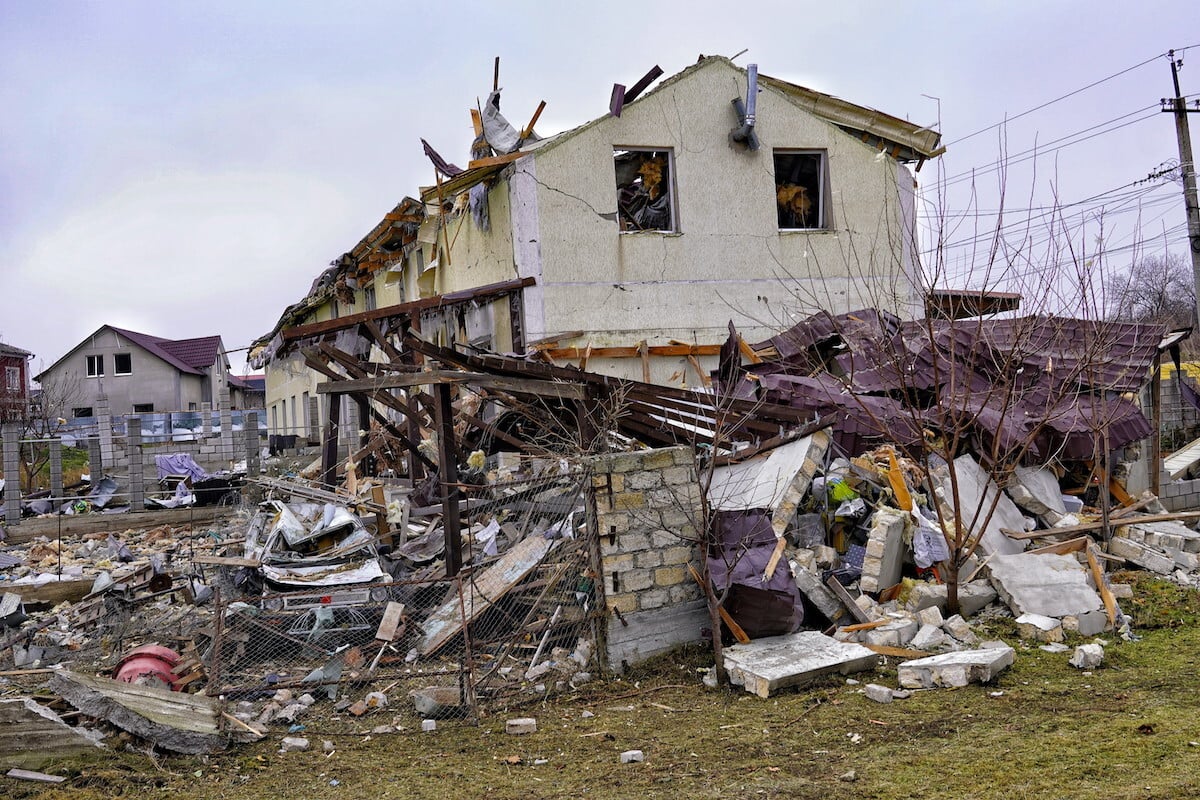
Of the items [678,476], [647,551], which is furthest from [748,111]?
[647,551]

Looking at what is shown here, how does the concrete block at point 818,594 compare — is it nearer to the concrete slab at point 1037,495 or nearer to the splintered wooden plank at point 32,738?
the concrete slab at point 1037,495

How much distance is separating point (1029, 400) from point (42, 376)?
1991 inches

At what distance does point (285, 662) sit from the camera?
7.87 metres

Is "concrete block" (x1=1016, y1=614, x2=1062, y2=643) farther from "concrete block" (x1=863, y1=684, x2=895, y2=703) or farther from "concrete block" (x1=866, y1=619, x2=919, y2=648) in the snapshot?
"concrete block" (x1=863, y1=684, x2=895, y2=703)

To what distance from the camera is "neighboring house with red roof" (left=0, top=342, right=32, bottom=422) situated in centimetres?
4350

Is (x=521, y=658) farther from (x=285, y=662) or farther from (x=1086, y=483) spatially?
(x=1086, y=483)

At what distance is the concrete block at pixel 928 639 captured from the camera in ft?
24.0

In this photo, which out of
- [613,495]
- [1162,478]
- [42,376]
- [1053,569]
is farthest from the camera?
[42,376]

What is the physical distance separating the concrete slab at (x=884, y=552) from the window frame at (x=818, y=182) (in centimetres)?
812

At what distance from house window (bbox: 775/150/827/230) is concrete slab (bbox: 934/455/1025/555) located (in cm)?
670

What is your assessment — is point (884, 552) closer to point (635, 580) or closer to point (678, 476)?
point (678, 476)

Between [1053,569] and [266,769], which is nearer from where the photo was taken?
[266,769]

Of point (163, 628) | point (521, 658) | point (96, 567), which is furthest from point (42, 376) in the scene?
point (521, 658)

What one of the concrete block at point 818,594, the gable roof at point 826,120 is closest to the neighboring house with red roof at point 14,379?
the gable roof at point 826,120
